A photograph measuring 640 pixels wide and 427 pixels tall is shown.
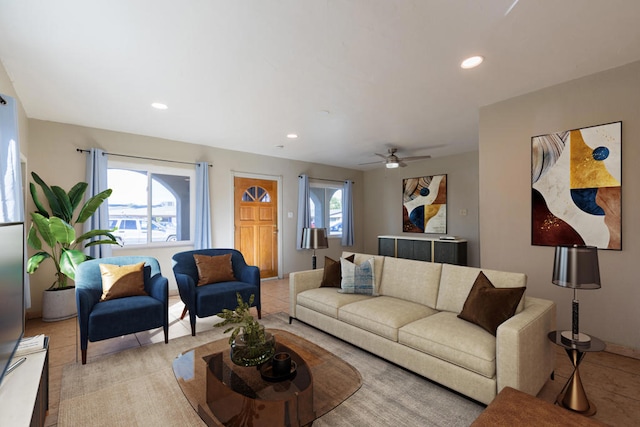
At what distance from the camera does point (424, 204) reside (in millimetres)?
6824

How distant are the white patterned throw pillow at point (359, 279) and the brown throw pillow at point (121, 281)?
7.22 ft

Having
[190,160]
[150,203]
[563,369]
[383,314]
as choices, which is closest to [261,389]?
[383,314]

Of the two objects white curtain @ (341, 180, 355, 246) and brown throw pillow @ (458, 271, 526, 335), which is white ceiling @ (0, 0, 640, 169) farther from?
white curtain @ (341, 180, 355, 246)

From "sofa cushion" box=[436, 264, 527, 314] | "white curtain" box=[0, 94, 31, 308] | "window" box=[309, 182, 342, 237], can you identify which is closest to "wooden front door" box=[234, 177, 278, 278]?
"window" box=[309, 182, 342, 237]

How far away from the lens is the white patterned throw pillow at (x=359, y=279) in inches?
132

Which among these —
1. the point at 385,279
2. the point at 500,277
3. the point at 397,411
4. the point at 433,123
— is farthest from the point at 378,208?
the point at 397,411

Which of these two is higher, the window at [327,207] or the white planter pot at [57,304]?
the window at [327,207]

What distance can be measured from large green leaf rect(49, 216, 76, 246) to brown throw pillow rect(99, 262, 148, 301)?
91 cm

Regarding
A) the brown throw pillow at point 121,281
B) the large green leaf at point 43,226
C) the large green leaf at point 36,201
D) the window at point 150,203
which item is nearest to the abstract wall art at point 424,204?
the window at point 150,203

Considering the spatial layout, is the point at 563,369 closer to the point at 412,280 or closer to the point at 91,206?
the point at 412,280

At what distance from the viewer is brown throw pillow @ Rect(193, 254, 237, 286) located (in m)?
3.69

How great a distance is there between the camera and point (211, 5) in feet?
6.22

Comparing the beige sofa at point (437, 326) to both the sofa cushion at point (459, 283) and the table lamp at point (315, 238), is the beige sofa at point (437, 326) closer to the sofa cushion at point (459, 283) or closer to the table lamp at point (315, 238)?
the sofa cushion at point (459, 283)

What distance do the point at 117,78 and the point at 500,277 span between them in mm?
3903
